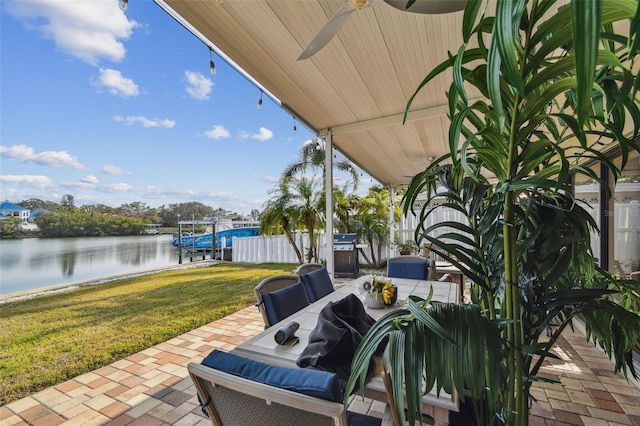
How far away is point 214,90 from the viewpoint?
1369 centimetres

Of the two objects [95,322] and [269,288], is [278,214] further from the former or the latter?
[269,288]

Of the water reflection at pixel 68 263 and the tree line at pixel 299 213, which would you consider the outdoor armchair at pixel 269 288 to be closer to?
the tree line at pixel 299 213

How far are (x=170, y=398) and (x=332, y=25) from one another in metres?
2.82

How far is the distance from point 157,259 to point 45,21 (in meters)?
6.30

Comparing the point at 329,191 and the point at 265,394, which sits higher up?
the point at 329,191

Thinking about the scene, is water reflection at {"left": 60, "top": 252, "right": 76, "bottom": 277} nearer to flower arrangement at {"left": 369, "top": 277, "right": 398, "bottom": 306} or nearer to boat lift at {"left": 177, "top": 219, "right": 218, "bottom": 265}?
boat lift at {"left": 177, "top": 219, "right": 218, "bottom": 265}

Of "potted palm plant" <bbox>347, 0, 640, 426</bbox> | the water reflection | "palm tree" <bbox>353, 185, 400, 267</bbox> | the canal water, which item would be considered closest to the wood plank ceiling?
"potted palm plant" <bbox>347, 0, 640, 426</bbox>

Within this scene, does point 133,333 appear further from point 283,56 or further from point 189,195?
point 189,195

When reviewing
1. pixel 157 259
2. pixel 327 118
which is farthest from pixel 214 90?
pixel 327 118

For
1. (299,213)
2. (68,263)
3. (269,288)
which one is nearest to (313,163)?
(299,213)

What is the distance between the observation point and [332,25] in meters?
1.67

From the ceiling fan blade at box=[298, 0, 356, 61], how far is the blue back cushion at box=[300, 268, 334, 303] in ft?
5.75

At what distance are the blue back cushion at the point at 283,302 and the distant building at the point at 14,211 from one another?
7201mm

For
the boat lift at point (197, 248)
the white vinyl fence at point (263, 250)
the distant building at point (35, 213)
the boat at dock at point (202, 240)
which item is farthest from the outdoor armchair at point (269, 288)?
the boat lift at point (197, 248)
